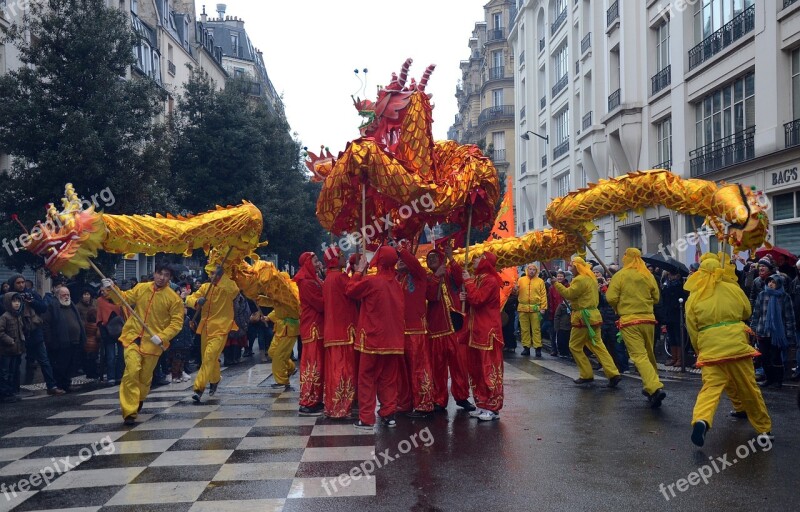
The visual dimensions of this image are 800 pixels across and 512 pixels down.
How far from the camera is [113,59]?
16172mm

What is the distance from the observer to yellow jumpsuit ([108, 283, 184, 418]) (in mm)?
8453

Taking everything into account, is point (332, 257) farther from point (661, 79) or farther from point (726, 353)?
point (661, 79)

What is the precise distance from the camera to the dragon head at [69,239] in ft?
25.6

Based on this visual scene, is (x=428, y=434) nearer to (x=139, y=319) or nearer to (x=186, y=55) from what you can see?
(x=139, y=319)

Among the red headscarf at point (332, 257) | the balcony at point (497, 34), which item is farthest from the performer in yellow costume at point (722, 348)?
the balcony at point (497, 34)

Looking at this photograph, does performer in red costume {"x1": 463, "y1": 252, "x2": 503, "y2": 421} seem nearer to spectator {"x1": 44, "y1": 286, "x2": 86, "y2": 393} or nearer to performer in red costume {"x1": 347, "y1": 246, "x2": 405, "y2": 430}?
performer in red costume {"x1": 347, "y1": 246, "x2": 405, "y2": 430}

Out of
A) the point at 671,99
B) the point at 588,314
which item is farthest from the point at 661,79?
the point at 588,314

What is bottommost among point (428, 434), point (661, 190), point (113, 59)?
point (428, 434)

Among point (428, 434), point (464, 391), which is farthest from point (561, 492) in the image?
point (464, 391)

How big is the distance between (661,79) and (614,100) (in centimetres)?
362

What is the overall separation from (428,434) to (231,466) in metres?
2.02

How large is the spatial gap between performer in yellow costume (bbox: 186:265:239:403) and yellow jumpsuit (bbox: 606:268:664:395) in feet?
15.4

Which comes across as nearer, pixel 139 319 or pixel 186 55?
pixel 139 319

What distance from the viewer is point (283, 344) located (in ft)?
34.9
